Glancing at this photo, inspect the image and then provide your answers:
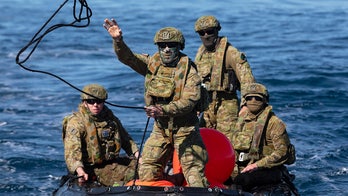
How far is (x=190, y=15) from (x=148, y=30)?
355 centimetres

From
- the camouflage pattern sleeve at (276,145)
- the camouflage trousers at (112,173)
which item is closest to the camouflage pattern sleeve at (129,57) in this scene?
the camouflage trousers at (112,173)

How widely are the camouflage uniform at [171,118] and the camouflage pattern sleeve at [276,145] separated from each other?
1375mm

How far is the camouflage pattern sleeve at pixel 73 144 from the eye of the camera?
11.5m

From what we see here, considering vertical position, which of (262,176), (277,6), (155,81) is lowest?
(277,6)

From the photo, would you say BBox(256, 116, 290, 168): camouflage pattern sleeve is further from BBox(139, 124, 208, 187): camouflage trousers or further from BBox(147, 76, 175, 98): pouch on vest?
BBox(147, 76, 175, 98): pouch on vest

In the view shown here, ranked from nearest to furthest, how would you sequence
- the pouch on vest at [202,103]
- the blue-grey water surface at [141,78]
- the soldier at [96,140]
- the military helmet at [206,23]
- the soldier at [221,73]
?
the pouch on vest at [202,103]
the soldier at [96,140]
the military helmet at [206,23]
the soldier at [221,73]
the blue-grey water surface at [141,78]

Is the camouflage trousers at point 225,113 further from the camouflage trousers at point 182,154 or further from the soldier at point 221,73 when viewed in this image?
the camouflage trousers at point 182,154

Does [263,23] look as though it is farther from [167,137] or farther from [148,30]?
[167,137]

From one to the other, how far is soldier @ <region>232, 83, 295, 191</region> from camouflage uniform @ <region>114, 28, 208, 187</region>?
4.37 ft

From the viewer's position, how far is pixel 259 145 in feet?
39.4

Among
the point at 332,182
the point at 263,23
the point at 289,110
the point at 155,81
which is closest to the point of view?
the point at 155,81

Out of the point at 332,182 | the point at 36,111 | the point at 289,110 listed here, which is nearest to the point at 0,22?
the point at 36,111

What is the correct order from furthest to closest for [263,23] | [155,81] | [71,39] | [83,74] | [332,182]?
[263,23] → [71,39] → [83,74] → [332,182] → [155,81]

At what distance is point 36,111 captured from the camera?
73.4 feet
